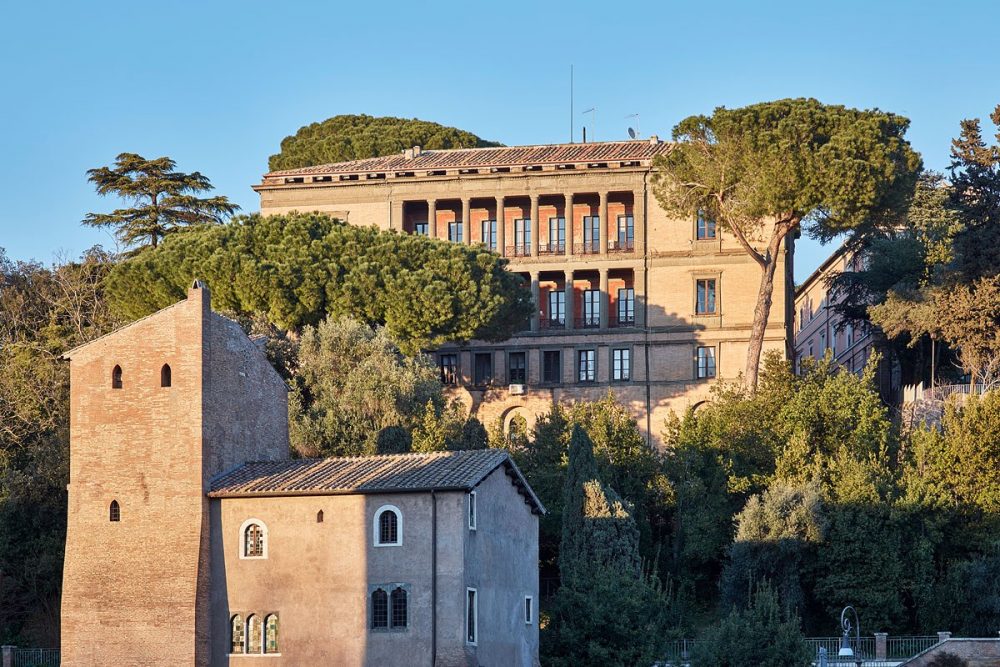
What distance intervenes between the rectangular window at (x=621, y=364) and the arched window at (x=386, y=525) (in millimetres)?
35244

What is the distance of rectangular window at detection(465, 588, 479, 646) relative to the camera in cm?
4375

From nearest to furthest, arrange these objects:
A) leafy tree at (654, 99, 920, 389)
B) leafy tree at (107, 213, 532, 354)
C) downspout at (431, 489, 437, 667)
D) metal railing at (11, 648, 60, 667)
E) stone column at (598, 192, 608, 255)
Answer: downspout at (431, 489, 437, 667) → metal railing at (11, 648, 60, 667) → leafy tree at (107, 213, 532, 354) → leafy tree at (654, 99, 920, 389) → stone column at (598, 192, 608, 255)

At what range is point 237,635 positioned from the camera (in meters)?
45.0

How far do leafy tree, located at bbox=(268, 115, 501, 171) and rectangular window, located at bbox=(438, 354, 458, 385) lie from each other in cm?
1561

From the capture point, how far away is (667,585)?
59062mm

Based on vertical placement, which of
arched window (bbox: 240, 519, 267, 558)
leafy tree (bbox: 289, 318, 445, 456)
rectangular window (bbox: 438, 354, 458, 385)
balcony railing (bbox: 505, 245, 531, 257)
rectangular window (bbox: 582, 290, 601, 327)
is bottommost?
arched window (bbox: 240, 519, 267, 558)

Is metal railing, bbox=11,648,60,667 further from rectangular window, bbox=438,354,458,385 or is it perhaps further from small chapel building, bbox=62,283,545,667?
rectangular window, bbox=438,354,458,385

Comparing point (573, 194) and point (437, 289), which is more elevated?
point (573, 194)

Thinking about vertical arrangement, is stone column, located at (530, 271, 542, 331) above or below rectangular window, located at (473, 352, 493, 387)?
above

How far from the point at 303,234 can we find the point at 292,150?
88.5ft

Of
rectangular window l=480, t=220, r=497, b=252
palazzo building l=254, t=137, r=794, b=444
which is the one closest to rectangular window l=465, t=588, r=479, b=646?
palazzo building l=254, t=137, r=794, b=444

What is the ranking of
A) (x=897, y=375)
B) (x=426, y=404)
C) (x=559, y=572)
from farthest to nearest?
(x=897, y=375)
(x=426, y=404)
(x=559, y=572)

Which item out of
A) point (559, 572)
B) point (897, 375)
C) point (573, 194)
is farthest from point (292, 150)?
point (559, 572)

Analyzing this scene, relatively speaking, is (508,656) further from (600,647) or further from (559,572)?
(559,572)
